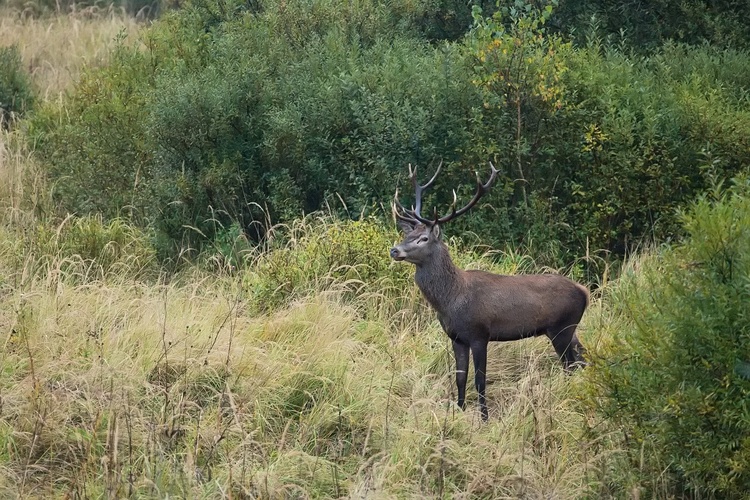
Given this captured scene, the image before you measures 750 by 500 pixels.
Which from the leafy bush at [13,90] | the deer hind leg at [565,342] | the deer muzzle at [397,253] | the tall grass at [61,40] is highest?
the deer muzzle at [397,253]

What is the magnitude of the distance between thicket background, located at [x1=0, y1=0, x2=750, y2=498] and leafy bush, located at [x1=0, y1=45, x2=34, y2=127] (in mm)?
59

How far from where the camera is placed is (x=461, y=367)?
8.04m

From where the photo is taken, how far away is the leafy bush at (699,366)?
18.7 ft

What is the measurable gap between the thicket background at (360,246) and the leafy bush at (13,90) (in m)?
0.06

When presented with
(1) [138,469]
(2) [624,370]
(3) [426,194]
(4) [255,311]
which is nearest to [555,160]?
(3) [426,194]

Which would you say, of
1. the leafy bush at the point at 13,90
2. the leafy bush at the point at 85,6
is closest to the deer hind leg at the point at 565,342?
the leafy bush at the point at 13,90

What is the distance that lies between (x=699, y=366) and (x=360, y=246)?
445 cm

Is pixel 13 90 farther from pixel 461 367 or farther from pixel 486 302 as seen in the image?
pixel 461 367

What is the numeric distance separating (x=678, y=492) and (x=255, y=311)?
4198mm

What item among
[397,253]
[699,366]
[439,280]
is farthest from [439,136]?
[699,366]

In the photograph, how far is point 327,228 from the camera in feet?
34.6

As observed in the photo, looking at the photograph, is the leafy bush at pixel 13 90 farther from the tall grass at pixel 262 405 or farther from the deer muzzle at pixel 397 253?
the deer muzzle at pixel 397 253

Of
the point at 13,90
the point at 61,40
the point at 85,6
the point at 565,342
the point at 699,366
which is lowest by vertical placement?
the point at 85,6

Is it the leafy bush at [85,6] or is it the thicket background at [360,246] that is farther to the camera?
the leafy bush at [85,6]
